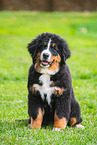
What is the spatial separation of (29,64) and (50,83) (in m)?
6.57

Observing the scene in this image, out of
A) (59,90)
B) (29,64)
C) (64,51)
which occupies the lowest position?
(29,64)

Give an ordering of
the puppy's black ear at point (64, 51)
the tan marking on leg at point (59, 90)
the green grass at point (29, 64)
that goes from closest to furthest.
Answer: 1. the green grass at point (29, 64)
2. the tan marking on leg at point (59, 90)
3. the puppy's black ear at point (64, 51)

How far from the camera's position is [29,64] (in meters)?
10.4

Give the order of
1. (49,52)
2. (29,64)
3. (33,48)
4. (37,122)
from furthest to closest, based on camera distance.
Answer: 1. (29,64)
2. (33,48)
3. (37,122)
4. (49,52)

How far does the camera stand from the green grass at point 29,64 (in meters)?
3.69

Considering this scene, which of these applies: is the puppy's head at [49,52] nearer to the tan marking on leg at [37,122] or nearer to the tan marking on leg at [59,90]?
the tan marking on leg at [59,90]

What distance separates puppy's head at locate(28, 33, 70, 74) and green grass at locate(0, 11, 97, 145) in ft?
3.17

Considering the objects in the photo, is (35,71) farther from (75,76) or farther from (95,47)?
(95,47)

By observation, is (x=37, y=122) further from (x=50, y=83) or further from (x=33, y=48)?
(x=33, y=48)

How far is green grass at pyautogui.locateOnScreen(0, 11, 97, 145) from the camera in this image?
369 centimetres

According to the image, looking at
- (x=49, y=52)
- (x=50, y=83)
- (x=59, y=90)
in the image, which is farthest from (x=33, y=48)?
(x=59, y=90)

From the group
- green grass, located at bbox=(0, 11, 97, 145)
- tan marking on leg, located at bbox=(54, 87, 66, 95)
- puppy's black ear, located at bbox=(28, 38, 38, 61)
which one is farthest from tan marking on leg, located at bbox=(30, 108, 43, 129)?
puppy's black ear, located at bbox=(28, 38, 38, 61)

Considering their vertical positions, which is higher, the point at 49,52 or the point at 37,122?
the point at 49,52

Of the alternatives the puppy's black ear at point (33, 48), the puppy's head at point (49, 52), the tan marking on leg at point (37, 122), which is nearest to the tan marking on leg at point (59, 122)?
the tan marking on leg at point (37, 122)
